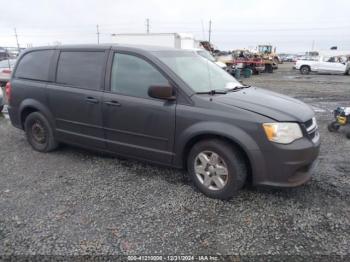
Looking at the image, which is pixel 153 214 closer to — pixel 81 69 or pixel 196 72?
pixel 196 72

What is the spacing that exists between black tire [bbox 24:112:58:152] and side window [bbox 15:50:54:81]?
0.61 meters

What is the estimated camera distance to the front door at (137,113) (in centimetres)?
392

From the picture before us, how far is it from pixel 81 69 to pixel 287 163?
10.1 ft

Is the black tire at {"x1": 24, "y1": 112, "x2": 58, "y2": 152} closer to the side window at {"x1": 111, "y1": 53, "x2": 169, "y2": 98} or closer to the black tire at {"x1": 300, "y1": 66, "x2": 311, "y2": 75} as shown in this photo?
the side window at {"x1": 111, "y1": 53, "x2": 169, "y2": 98}

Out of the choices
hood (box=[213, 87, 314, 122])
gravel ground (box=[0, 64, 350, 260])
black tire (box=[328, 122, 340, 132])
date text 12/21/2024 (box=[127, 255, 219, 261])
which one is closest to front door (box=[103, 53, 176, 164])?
gravel ground (box=[0, 64, 350, 260])

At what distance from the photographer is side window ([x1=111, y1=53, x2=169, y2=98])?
4012 millimetres

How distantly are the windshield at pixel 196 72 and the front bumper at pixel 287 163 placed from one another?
118 centimetres

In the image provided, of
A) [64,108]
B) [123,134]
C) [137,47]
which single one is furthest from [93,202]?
[137,47]

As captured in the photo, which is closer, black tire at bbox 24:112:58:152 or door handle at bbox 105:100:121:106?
door handle at bbox 105:100:121:106

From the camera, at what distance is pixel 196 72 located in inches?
168

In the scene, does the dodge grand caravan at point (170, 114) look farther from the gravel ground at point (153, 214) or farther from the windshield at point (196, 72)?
the gravel ground at point (153, 214)

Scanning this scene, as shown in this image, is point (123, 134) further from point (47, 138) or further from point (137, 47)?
point (47, 138)

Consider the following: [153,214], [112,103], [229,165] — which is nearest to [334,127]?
[229,165]

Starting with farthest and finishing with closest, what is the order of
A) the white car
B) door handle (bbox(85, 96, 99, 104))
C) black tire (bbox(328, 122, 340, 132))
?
the white car → black tire (bbox(328, 122, 340, 132)) → door handle (bbox(85, 96, 99, 104))
